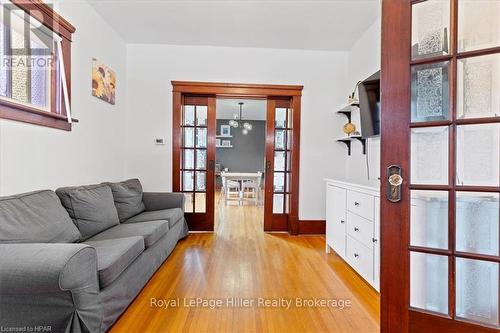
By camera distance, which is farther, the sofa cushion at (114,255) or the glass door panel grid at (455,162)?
the sofa cushion at (114,255)

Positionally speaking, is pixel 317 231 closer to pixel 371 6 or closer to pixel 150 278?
pixel 150 278

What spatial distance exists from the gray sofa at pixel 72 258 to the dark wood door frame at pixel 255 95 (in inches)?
60.6

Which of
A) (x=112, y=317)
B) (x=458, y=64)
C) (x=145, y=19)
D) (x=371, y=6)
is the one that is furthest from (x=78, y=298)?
(x=371, y=6)

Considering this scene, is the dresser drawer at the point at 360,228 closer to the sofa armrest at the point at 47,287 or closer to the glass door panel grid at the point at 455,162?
the glass door panel grid at the point at 455,162

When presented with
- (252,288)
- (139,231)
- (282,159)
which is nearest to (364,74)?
(282,159)

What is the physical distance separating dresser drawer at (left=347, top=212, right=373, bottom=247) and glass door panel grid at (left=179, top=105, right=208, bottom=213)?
2.20 m

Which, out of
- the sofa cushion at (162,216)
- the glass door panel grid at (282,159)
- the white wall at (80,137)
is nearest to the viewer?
the white wall at (80,137)

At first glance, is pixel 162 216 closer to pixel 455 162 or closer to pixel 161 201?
pixel 161 201

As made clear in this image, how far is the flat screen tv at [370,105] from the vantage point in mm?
2531

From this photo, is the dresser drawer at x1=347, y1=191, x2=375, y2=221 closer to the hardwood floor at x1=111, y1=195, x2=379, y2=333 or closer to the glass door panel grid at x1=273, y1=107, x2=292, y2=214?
the hardwood floor at x1=111, y1=195, x2=379, y2=333

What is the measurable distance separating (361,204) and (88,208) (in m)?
2.46

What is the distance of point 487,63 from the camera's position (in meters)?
1.17

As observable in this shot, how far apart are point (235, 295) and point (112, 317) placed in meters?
0.90

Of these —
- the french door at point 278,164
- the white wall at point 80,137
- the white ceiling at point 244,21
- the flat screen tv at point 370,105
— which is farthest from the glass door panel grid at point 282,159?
the white wall at point 80,137
